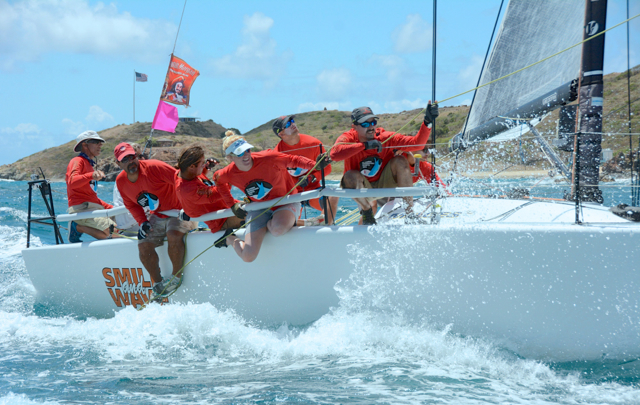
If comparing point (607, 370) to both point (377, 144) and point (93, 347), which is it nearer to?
point (377, 144)

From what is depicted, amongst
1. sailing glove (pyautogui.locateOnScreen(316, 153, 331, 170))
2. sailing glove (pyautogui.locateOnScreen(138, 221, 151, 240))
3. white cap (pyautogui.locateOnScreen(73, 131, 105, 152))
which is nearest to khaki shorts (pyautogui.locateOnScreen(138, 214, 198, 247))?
sailing glove (pyautogui.locateOnScreen(138, 221, 151, 240))

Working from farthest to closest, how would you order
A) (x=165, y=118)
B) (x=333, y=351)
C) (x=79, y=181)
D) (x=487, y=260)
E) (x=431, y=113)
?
(x=165, y=118)
(x=79, y=181)
(x=431, y=113)
(x=333, y=351)
(x=487, y=260)

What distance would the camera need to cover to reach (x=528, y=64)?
164 inches

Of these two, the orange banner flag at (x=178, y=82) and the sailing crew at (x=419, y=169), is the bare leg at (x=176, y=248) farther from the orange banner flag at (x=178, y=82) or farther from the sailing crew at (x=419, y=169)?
the orange banner flag at (x=178, y=82)

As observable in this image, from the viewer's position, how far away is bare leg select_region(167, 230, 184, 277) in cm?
401

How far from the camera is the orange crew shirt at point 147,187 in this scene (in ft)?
13.4

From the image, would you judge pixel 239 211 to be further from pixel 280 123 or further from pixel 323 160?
pixel 280 123

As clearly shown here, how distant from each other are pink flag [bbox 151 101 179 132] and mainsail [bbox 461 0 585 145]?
324cm

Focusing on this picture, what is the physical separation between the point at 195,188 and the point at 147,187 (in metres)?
0.61

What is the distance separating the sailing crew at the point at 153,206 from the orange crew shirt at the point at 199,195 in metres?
0.29

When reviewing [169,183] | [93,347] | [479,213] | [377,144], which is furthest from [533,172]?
[93,347]

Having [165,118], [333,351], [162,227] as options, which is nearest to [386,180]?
[333,351]

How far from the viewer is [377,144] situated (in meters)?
3.28

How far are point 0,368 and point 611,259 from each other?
391 cm
